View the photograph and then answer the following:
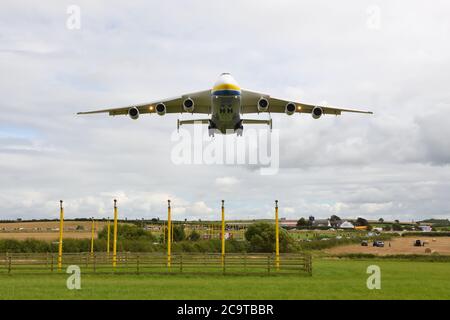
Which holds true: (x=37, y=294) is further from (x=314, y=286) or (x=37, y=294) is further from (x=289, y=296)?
(x=314, y=286)

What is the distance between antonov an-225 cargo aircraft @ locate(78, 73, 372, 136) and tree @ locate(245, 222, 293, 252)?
1637 centimetres

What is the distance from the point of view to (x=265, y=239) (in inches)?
1791

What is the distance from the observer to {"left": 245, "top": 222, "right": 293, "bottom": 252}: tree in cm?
4519

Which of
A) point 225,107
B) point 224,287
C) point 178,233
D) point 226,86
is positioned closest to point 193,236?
point 178,233

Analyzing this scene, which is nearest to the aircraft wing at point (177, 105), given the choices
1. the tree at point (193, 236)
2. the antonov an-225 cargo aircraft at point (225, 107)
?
the antonov an-225 cargo aircraft at point (225, 107)

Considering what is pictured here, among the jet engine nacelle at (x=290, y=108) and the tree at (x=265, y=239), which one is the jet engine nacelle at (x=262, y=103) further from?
the tree at (x=265, y=239)

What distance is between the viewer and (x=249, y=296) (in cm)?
1518

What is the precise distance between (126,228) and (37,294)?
3201cm

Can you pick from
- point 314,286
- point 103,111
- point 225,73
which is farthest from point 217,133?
point 314,286

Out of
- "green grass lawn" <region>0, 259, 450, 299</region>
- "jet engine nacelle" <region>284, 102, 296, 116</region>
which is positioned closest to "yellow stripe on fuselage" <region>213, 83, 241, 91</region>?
"jet engine nacelle" <region>284, 102, 296, 116</region>

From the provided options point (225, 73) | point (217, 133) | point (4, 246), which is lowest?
point (4, 246)

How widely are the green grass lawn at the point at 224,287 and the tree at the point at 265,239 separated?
75.8ft

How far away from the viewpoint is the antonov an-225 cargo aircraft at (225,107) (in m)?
25.4

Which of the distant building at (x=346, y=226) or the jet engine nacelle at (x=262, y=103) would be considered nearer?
the jet engine nacelle at (x=262, y=103)
